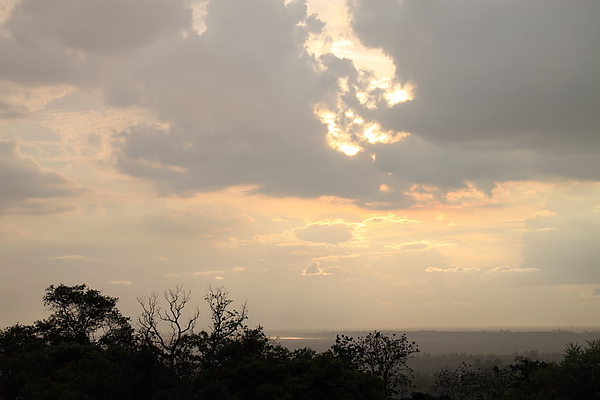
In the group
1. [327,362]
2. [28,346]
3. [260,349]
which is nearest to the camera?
[327,362]

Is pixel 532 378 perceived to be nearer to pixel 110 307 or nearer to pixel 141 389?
pixel 141 389

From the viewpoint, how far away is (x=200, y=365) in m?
54.6

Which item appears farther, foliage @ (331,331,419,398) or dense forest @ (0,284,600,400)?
foliage @ (331,331,419,398)

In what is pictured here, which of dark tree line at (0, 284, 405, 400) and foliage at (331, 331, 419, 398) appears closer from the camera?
dark tree line at (0, 284, 405, 400)

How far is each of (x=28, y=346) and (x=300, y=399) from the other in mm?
40598

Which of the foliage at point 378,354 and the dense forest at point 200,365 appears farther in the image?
the foliage at point 378,354

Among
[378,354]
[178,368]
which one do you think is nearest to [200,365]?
[178,368]

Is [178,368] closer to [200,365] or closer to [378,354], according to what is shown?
[200,365]

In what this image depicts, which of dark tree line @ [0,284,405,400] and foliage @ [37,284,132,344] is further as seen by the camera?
foliage @ [37,284,132,344]

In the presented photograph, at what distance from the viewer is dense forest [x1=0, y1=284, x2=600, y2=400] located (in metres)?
40.8

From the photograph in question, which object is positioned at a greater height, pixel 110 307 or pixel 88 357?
pixel 110 307

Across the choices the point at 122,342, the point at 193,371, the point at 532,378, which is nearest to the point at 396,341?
the point at 532,378

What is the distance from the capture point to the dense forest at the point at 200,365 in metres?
40.8

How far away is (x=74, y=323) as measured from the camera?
259 feet
